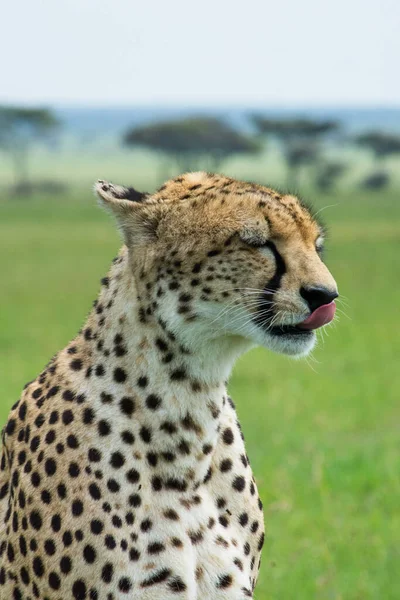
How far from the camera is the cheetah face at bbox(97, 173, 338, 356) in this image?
2.35 m

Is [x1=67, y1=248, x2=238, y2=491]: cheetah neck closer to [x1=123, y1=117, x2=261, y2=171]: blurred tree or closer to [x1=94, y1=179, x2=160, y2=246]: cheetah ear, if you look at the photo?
[x1=94, y1=179, x2=160, y2=246]: cheetah ear

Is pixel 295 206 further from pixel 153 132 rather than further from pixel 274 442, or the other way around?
pixel 153 132

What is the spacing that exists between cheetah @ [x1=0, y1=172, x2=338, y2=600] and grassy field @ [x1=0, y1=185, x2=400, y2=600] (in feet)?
0.70

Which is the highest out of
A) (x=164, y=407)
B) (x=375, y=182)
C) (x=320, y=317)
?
(x=375, y=182)

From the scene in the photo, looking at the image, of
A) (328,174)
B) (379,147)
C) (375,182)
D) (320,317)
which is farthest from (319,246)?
(379,147)

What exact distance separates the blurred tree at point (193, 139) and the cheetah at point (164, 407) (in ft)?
107

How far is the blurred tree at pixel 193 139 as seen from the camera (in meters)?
36.0

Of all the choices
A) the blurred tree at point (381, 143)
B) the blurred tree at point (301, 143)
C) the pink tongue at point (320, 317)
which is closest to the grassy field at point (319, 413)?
the pink tongue at point (320, 317)

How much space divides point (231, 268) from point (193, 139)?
1351 inches

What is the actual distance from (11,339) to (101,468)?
A: 33.0 ft

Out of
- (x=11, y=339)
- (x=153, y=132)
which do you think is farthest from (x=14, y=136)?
(x=11, y=339)

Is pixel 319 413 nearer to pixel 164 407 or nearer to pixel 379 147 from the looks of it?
pixel 164 407

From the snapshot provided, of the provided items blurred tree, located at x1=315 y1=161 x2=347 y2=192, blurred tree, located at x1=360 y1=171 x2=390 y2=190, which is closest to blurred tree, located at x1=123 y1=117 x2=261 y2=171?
blurred tree, located at x1=315 y1=161 x2=347 y2=192

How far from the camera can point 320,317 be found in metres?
2.36
